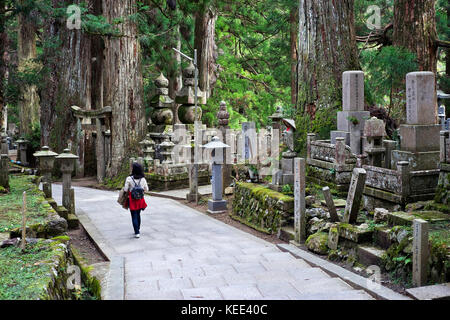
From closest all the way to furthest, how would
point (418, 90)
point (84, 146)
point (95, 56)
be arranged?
1. point (418, 90)
2. point (84, 146)
3. point (95, 56)

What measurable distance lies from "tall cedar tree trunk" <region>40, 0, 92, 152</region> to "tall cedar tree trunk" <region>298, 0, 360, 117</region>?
11509mm

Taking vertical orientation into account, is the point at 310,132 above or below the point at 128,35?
below

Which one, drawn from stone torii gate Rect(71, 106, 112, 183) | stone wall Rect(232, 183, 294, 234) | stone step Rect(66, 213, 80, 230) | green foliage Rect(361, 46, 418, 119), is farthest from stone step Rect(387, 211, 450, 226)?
stone torii gate Rect(71, 106, 112, 183)

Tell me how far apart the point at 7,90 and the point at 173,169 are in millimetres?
5929

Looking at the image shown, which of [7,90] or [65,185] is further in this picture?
[7,90]

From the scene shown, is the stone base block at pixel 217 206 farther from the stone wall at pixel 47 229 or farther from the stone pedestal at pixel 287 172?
the stone wall at pixel 47 229

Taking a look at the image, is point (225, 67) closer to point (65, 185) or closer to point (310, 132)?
point (310, 132)

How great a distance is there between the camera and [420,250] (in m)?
5.91

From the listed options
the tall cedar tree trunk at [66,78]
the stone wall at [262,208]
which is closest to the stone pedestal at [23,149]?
the tall cedar tree trunk at [66,78]

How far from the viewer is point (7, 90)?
12703mm

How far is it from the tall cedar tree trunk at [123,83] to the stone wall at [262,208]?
23.8ft

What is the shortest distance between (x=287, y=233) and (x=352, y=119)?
10.2 ft

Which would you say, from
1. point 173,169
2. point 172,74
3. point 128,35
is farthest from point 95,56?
point 173,169

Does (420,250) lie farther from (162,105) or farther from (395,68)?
(162,105)
